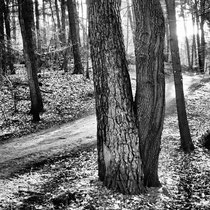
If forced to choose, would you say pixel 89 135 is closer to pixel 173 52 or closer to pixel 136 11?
pixel 173 52

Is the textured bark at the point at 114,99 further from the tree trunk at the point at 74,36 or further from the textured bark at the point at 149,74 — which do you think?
the tree trunk at the point at 74,36

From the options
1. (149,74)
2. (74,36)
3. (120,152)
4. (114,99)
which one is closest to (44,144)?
(120,152)

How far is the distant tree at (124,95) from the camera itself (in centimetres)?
543

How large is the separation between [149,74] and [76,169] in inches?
127

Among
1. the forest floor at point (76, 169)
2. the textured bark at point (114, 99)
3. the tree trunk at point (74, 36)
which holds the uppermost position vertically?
the tree trunk at point (74, 36)

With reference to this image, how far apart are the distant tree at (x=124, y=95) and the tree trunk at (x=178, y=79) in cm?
291

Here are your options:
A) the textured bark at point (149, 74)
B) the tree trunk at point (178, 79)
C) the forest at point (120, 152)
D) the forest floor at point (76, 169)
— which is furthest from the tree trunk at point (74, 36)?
the textured bark at point (149, 74)

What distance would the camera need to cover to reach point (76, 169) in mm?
7305

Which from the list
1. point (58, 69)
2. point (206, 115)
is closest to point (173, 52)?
point (206, 115)

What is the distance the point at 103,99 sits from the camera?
5559 millimetres

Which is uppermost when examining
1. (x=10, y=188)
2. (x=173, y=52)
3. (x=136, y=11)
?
(x=136, y=11)

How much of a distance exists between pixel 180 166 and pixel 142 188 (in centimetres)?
266

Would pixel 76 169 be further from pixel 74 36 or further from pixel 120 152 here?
pixel 74 36

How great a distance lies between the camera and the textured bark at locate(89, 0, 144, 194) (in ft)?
17.7
